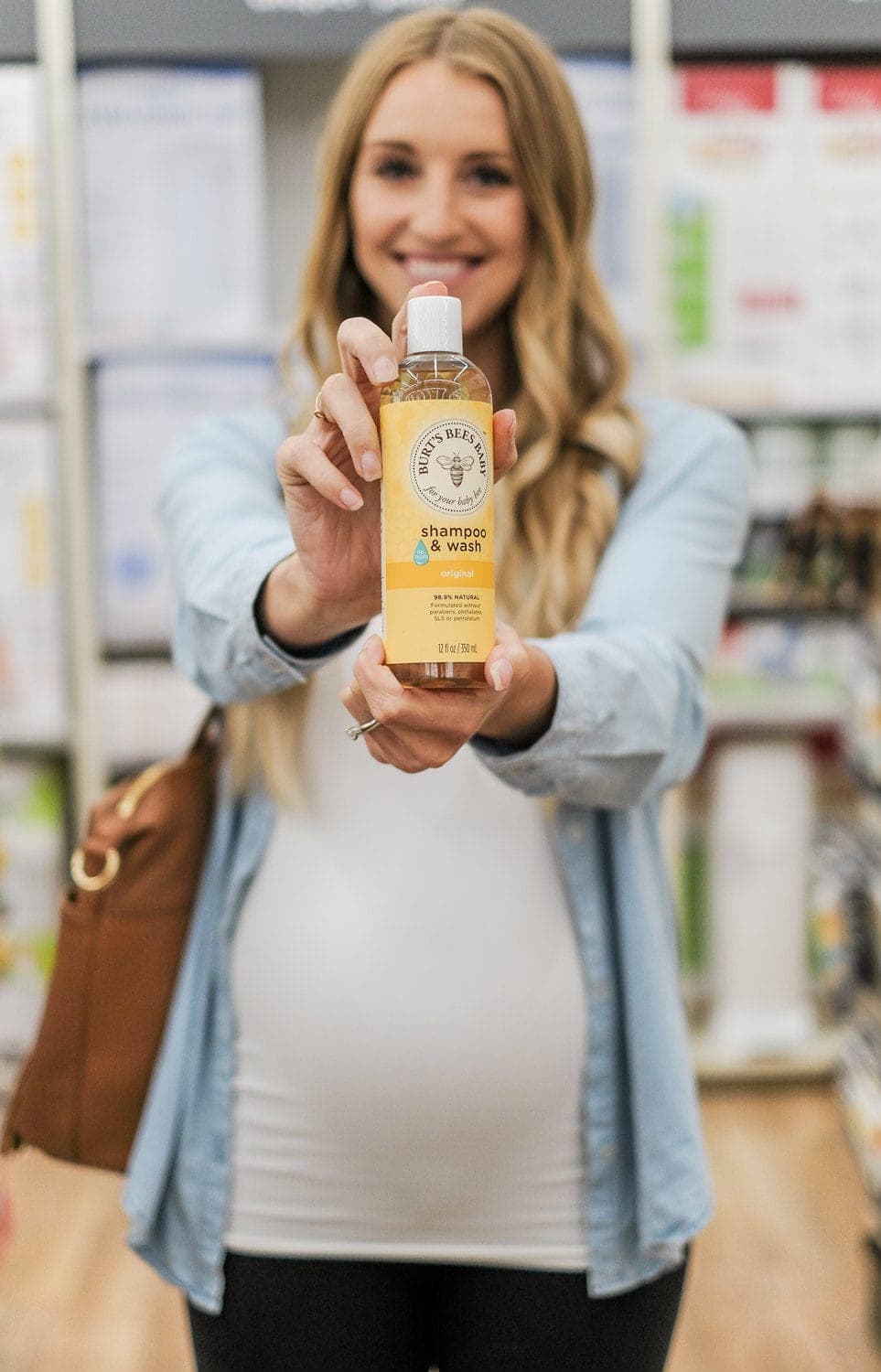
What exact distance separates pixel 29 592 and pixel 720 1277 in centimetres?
189

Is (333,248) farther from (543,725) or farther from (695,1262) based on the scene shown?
(695,1262)

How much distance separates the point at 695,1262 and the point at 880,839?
32.0 inches

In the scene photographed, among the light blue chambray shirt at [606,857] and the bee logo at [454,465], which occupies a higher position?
the bee logo at [454,465]

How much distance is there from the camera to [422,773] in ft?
3.55

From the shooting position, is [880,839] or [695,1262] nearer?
[880,839]

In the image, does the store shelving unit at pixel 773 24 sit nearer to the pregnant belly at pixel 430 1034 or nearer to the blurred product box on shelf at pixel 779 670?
the blurred product box on shelf at pixel 779 670

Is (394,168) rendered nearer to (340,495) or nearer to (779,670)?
(340,495)

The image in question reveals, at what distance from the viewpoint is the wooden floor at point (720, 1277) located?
2.14 meters

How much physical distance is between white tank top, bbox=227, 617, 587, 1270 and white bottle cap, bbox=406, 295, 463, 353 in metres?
0.39

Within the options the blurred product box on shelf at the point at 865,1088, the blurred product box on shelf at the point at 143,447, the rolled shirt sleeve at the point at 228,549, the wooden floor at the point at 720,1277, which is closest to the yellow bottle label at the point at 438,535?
the rolled shirt sleeve at the point at 228,549

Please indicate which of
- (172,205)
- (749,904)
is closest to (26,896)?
(172,205)

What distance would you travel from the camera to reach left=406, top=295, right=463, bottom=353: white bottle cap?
0.77 meters

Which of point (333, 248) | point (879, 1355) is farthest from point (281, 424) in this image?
point (879, 1355)

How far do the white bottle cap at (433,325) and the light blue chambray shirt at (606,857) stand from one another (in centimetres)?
22
